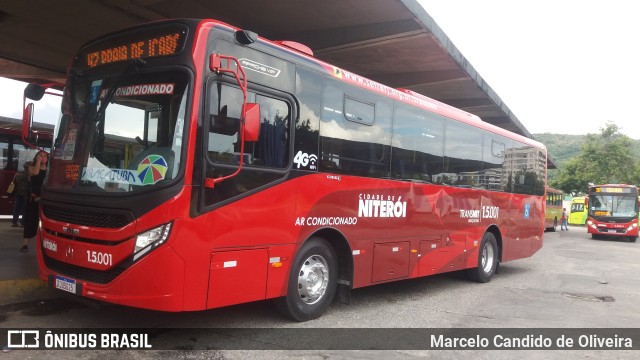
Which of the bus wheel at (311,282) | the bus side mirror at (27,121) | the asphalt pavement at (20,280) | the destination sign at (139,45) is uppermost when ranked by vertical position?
the destination sign at (139,45)

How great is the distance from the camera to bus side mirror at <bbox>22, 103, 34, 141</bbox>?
5.68 meters

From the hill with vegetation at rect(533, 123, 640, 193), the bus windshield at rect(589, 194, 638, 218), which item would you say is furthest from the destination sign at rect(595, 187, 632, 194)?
the hill with vegetation at rect(533, 123, 640, 193)

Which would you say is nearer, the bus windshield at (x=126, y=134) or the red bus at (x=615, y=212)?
the bus windshield at (x=126, y=134)

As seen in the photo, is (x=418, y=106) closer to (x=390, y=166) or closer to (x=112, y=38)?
(x=390, y=166)

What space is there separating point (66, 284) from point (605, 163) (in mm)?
57780

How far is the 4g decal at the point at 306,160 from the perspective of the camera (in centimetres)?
579

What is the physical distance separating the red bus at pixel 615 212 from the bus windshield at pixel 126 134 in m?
30.2

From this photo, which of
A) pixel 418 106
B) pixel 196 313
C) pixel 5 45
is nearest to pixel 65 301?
pixel 196 313

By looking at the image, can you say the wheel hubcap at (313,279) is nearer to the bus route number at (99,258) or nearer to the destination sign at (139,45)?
the bus route number at (99,258)

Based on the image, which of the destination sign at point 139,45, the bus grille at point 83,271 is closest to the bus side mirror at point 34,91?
the destination sign at point 139,45

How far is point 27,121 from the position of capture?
571 cm

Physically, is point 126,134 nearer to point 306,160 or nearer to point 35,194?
point 306,160

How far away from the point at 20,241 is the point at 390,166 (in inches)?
323

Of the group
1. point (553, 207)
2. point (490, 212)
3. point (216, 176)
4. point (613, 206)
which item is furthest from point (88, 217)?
point (553, 207)
